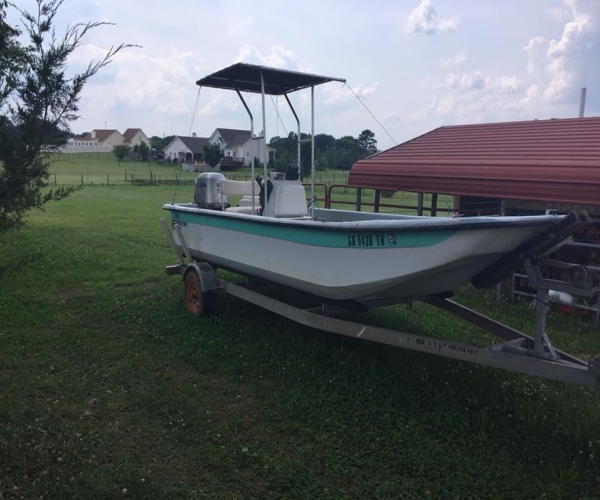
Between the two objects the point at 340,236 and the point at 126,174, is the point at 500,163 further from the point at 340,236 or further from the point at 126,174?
the point at 126,174

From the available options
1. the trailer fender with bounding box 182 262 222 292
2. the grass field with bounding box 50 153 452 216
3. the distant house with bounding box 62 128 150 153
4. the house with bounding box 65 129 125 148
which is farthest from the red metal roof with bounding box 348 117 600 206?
the house with bounding box 65 129 125 148

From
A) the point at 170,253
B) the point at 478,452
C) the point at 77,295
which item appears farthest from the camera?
the point at 170,253

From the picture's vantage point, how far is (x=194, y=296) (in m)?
6.98

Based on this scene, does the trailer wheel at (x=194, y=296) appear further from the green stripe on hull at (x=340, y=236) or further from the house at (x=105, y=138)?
the house at (x=105, y=138)

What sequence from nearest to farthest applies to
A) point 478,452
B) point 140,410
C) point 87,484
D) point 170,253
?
point 87,484 → point 478,452 → point 140,410 → point 170,253

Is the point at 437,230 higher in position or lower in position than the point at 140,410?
higher

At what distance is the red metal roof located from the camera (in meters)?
6.77

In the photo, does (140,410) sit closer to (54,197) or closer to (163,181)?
(54,197)

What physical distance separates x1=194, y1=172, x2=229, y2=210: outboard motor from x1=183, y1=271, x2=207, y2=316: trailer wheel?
1.17m

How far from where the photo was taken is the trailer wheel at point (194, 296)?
668cm

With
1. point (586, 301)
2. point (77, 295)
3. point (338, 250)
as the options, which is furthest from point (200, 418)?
point (586, 301)

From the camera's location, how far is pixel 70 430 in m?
4.12

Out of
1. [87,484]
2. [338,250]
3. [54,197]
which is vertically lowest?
[87,484]

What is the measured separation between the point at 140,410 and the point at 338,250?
2215mm
